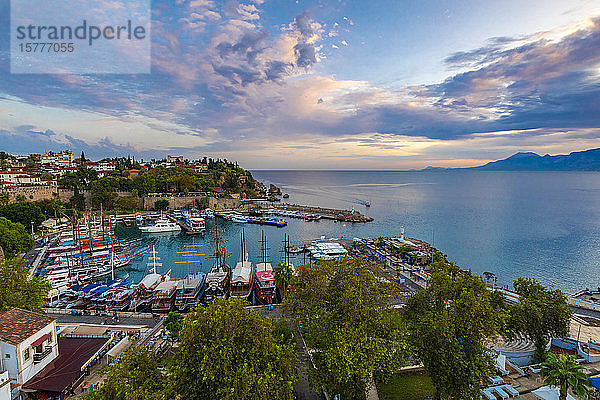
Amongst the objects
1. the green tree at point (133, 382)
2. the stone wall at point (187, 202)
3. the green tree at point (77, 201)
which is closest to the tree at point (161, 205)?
the stone wall at point (187, 202)

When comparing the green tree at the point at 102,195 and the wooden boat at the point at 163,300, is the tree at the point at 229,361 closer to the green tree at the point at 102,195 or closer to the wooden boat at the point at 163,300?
the wooden boat at the point at 163,300

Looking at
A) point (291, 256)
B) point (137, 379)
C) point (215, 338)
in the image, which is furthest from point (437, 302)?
point (291, 256)

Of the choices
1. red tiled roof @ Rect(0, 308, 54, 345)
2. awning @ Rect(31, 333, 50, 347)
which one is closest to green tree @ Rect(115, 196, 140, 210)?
red tiled roof @ Rect(0, 308, 54, 345)

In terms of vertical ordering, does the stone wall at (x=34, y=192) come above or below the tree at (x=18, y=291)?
above

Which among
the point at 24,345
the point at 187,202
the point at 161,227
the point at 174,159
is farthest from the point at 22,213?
the point at 174,159

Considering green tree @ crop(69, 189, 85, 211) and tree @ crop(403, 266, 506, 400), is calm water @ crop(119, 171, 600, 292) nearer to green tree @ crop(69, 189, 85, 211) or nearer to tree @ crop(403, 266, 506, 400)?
green tree @ crop(69, 189, 85, 211)
